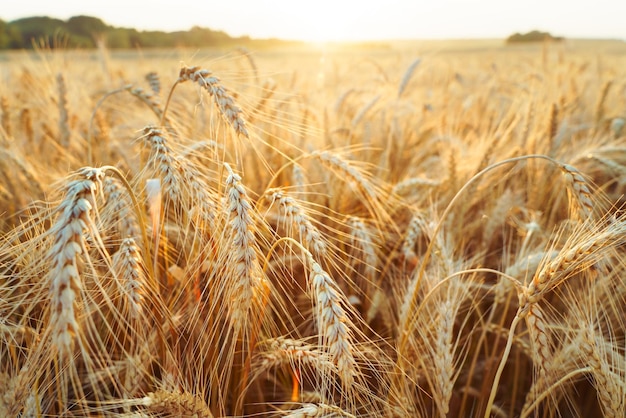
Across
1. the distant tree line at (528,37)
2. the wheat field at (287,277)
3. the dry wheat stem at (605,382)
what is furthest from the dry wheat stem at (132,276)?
the distant tree line at (528,37)

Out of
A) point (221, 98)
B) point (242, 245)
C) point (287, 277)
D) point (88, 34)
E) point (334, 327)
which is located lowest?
point (287, 277)

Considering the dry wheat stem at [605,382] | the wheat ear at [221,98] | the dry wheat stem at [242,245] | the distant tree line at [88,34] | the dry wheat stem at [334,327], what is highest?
the distant tree line at [88,34]

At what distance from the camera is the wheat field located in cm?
91

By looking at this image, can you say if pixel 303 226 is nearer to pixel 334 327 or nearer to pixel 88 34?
pixel 334 327

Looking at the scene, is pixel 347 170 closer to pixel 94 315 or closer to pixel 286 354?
pixel 286 354

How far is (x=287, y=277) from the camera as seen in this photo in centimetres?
173

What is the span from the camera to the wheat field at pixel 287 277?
0.91 metres

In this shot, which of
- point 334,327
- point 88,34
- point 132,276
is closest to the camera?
point 334,327

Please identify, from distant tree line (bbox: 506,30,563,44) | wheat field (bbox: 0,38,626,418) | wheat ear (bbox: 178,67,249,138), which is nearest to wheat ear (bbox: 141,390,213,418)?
wheat field (bbox: 0,38,626,418)

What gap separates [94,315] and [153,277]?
0.48 metres

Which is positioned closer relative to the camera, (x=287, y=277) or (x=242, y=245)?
(x=242, y=245)

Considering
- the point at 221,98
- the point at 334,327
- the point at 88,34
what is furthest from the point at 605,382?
the point at 88,34

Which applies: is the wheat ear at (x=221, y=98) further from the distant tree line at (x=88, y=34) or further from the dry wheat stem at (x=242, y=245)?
the distant tree line at (x=88, y=34)

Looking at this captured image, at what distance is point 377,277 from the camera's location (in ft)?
6.05
